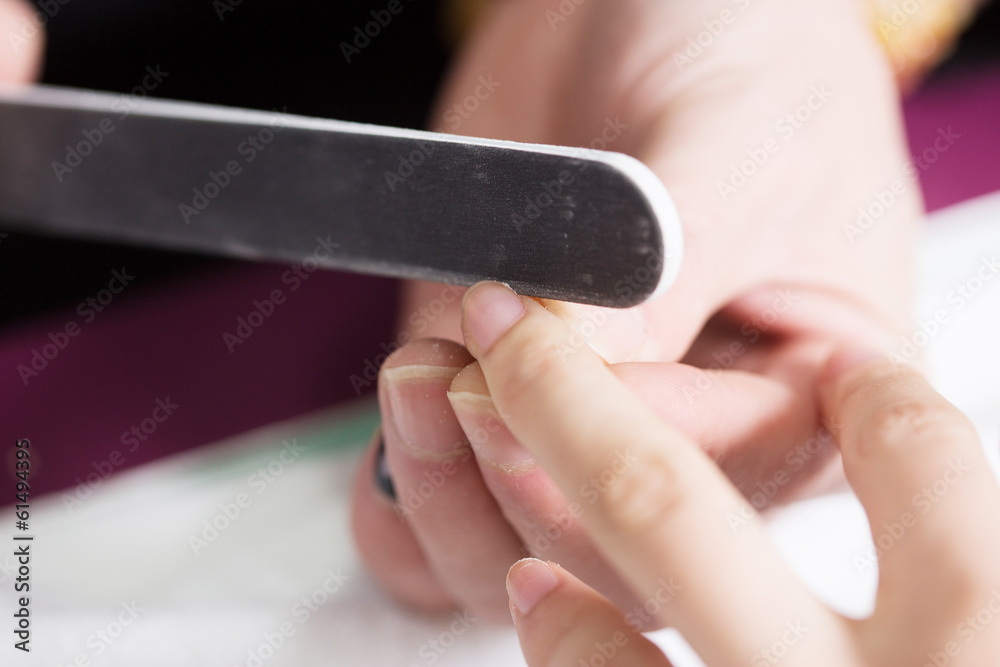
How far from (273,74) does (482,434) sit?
782mm

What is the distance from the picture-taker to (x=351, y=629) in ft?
1.77

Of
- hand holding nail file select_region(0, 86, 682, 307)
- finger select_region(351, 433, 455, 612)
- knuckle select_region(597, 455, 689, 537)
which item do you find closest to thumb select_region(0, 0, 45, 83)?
hand holding nail file select_region(0, 86, 682, 307)

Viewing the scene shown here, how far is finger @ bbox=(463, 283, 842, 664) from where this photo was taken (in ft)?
0.94

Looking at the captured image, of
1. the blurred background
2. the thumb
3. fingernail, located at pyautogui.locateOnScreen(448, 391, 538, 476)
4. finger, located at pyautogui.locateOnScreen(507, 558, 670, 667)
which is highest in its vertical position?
fingernail, located at pyautogui.locateOnScreen(448, 391, 538, 476)

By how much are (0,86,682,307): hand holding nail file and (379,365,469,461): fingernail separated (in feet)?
0.16

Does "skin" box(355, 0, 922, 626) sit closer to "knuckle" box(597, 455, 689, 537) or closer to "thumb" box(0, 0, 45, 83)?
"knuckle" box(597, 455, 689, 537)

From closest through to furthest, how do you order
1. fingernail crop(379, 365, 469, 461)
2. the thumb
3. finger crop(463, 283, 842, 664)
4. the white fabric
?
finger crop(463, 283, 842, 664) → fingernail crop(379, 365, 469, 461) → the white fabric → the thumb

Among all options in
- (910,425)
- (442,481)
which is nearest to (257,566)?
(442,481)

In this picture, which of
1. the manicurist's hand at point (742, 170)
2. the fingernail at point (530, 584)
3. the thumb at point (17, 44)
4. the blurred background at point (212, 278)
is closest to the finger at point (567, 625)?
the fingernail at point (530, 584)

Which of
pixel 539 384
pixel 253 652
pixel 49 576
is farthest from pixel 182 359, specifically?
pixel 539 384

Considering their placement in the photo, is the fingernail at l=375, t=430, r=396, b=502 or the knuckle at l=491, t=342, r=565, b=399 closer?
the knuckle at l=491, t=342, r=565, b=399

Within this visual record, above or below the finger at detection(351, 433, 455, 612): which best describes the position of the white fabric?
below

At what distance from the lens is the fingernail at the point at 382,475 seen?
1.80 feet

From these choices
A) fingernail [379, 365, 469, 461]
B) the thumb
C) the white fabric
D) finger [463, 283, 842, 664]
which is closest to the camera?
finger [463, 283, 842, 664]
